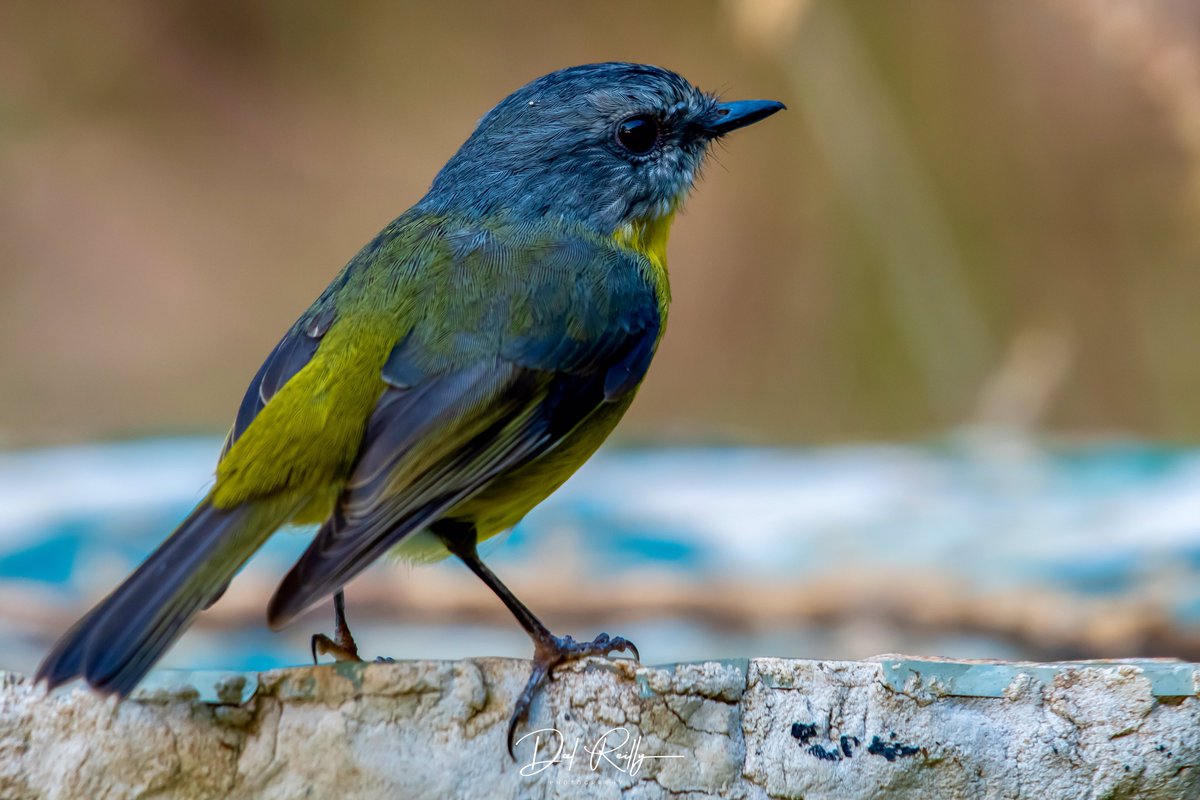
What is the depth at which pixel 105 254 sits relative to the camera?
8.08 metres

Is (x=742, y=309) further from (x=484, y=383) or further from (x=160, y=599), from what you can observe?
(x=160, y=599)

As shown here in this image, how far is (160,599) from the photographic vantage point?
2.67 meters

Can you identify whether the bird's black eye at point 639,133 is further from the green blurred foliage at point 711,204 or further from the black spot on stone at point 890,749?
the green blurred foliage at point 711,204

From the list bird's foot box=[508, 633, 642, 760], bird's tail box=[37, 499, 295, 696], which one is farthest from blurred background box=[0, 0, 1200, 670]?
bird's tail box=[37, 499, 295, 696]

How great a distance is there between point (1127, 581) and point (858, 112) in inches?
93.9

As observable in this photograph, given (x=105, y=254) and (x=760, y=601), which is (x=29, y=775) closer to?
(x=760, y=601)

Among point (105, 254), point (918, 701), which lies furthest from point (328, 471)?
point (105, 254)

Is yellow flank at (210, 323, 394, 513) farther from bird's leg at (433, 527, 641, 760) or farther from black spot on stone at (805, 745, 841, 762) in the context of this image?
black spot on stone at (805, 745, 841, 762)

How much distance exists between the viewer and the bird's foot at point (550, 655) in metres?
2.60

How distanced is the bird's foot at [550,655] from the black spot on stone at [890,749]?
48 centimetres

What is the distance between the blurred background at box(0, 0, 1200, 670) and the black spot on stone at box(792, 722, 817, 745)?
5.68 ft

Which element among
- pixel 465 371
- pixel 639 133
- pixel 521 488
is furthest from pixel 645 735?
pixel 639 133

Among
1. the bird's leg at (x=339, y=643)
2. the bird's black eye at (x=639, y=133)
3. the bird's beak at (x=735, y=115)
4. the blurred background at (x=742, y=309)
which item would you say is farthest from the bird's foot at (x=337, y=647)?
the bird's beak at (x=735, y=115)

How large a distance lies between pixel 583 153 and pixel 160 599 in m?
1.71
